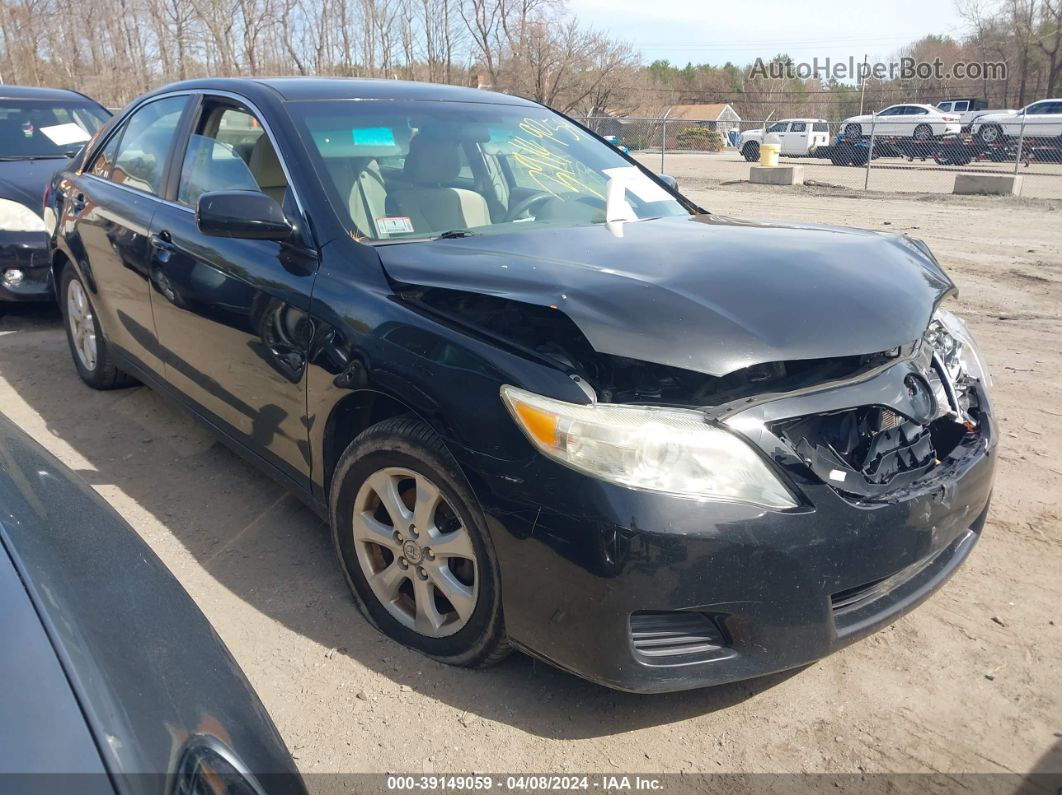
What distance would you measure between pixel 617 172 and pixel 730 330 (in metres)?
1.80

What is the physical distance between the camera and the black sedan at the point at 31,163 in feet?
20.0

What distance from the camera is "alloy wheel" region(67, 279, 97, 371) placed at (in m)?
4.73

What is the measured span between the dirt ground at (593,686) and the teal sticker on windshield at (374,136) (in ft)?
4.92

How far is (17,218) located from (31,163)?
1.03 m

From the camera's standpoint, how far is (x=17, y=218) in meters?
6.13

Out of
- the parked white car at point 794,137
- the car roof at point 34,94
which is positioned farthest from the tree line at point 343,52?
the car roof at point 34,94

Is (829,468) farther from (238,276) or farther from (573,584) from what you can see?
(238,276)

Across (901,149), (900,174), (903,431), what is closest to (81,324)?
(903,431)

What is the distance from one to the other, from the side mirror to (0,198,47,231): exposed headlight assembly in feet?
13.8

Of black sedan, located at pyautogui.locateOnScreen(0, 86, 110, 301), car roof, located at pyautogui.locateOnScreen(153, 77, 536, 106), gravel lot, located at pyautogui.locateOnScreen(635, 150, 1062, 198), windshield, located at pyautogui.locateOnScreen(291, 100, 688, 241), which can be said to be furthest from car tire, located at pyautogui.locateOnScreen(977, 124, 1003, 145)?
car roof, located at pyautogui.locateOnScreen(153, 77, 536, 106)

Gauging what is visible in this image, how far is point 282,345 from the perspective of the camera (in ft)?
9.30

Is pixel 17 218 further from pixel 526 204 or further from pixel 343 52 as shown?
pixel 343 52

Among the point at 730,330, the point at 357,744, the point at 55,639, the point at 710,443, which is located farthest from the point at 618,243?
the point at 55,639

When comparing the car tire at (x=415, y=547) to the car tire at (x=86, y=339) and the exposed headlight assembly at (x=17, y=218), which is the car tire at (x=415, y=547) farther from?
the exposed headlight assembly at (x=17, y=218)
